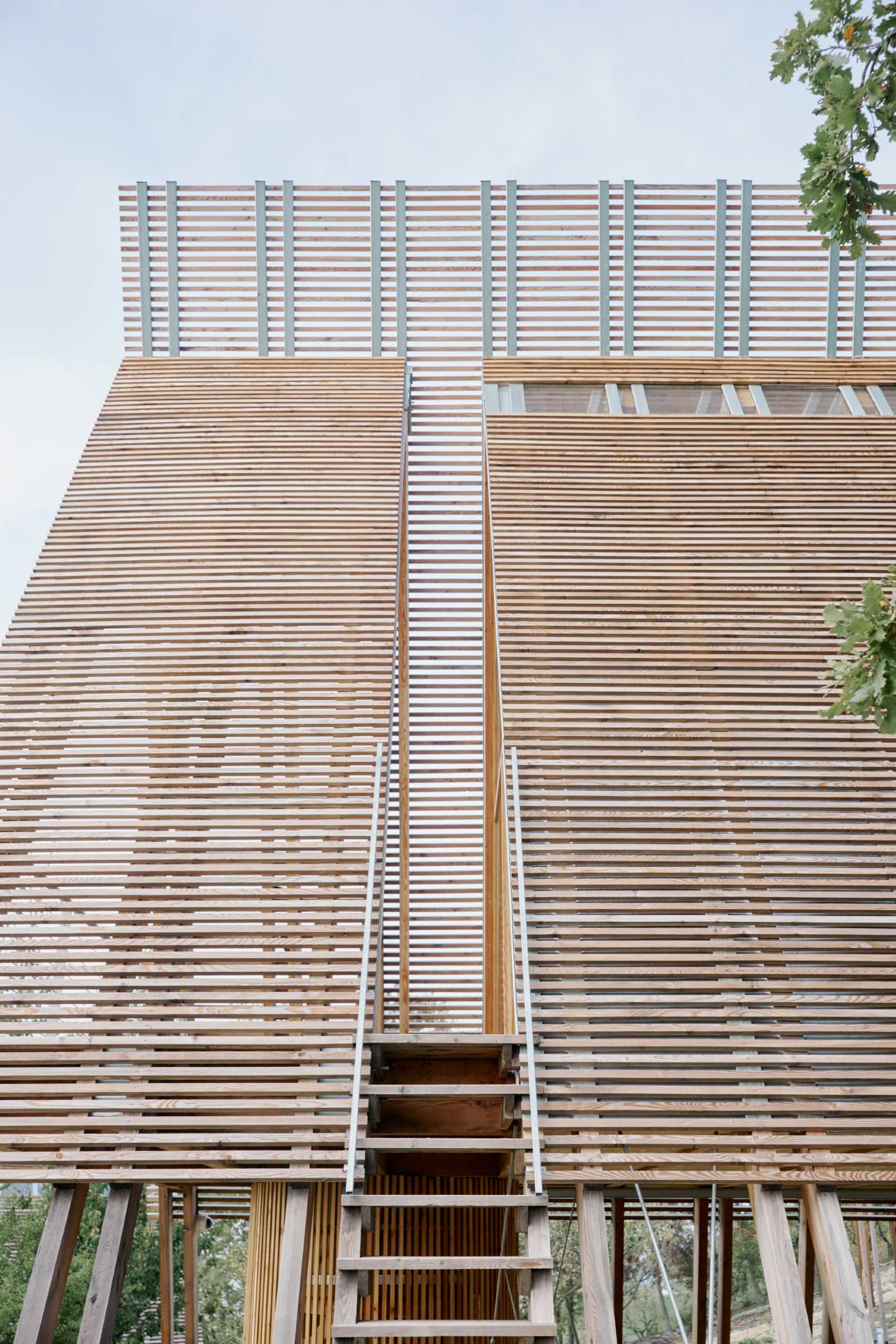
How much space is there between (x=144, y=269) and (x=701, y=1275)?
940 centimetres

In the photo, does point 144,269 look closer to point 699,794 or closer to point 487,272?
point 487,272

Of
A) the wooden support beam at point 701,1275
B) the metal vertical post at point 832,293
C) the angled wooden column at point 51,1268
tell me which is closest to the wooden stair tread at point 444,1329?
the angled wooden column at point 51,1268

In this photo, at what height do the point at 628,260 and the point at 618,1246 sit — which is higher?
the point at 628,260

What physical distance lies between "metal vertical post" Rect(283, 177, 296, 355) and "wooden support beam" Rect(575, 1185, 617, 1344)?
6296 mm

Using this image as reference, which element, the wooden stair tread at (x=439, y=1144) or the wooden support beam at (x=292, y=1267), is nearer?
the wooden support beam at (x=292, y=1267)

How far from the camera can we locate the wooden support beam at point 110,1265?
3.83 meters

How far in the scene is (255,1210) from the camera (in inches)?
230

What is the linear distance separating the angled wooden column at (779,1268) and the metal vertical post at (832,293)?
6364 millimetres

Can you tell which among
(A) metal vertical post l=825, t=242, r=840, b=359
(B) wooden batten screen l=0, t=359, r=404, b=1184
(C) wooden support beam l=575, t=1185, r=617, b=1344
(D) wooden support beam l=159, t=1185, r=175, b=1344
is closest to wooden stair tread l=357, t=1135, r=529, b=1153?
(B) wooden batten screen l=0, t=359, r=404, b=1184

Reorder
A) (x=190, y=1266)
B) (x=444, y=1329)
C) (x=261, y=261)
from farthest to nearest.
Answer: (x=261, y=261)
(x=190, y=1266)
(x=444, y=1329)

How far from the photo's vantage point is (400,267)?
8219 millimetres

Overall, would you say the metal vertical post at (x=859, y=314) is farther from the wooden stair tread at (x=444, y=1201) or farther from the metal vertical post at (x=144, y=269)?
the wooden stair tread at (x=444, y=1201)

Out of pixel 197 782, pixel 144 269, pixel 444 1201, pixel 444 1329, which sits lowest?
pixel 444 1329

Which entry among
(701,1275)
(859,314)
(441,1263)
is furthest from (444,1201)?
(859,314)
